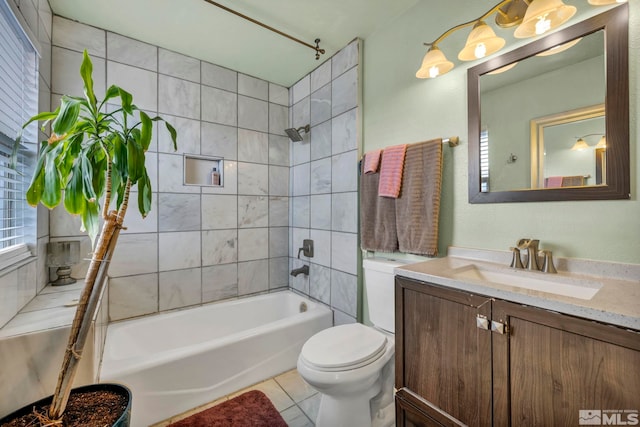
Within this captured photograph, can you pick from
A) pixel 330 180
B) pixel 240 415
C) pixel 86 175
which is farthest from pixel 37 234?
pixel 330 180

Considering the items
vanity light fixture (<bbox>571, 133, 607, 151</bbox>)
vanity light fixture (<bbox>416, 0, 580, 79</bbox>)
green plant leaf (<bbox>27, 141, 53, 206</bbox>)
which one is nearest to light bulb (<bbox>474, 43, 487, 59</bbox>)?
vanity light fixture (<bbox>416, 0, 580, 79</bbox>)

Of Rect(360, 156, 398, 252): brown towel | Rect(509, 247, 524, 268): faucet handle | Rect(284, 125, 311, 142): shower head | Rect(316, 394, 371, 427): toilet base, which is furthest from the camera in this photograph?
Rect(284, 125, 311, 142): shower head

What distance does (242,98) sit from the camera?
2.56 m

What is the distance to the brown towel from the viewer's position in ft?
5.89

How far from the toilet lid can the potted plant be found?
0.77 metres

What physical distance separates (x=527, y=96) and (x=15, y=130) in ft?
8.18

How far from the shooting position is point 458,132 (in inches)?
59.8

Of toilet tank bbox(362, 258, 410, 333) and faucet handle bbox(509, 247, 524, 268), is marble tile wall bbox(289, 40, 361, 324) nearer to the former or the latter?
toilet tank bbox(362, 258, 410, 333)

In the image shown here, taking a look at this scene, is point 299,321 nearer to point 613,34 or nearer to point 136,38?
point 613,34

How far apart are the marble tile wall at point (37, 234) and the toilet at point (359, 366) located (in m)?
1.30

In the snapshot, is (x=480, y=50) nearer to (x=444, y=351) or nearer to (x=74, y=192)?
(x=444, y=351)

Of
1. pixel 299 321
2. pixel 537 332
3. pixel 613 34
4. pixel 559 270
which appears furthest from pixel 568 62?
pixel 299 321

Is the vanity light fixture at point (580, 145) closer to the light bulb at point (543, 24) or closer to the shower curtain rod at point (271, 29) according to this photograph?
the light bulb at point (543, 24)

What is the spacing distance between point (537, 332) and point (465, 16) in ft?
5.04
